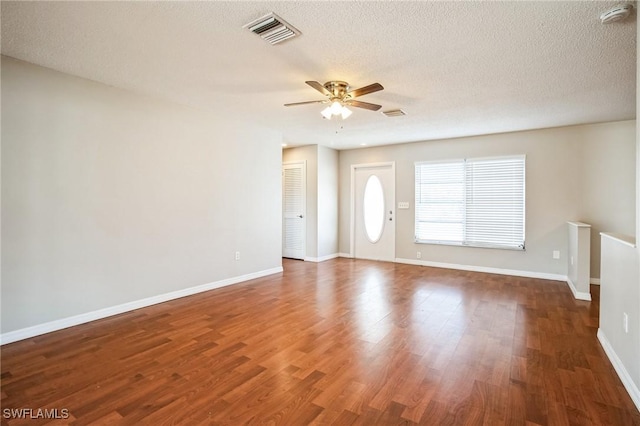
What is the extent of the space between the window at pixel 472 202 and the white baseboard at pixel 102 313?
151 inches

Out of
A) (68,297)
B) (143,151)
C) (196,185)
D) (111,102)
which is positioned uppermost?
(111,102)

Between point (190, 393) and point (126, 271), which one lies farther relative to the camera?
point (126, 271)

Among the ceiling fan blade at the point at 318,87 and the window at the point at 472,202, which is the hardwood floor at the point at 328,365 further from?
the ceiling fan blade at the point at 318,87

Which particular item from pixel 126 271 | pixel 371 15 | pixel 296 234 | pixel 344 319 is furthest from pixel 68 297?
pixel 296 234

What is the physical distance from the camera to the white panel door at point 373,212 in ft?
22.4

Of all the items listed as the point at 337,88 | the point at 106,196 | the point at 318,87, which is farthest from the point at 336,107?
the point at 106,196

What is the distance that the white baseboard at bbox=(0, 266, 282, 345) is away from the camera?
9.39ft

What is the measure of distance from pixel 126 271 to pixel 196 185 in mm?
1357

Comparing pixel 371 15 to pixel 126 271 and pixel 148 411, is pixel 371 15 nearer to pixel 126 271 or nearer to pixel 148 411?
pixel 148 411

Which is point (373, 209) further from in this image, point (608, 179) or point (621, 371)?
point (621, 371)

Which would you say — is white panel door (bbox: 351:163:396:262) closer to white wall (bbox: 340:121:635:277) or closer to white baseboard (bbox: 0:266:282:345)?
white wall (bbox: 340:121:635:277)

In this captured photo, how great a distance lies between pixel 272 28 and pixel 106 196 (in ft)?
8.29

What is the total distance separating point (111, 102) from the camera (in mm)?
3457

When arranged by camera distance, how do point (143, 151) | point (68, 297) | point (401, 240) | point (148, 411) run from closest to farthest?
point (148, 411)
point (68, 297)
point (143, 151)
point (401, 240)
